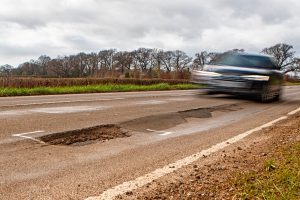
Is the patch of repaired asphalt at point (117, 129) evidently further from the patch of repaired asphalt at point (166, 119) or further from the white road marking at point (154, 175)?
the white road marking at point (154, 175)

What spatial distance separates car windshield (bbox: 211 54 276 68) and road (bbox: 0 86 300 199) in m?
3.50

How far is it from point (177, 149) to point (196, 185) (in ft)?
5.43

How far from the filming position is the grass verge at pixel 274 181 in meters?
3.25

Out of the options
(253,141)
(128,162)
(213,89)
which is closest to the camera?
(128,162)

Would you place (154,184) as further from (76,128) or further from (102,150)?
(76,128)

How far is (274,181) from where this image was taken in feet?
11.8

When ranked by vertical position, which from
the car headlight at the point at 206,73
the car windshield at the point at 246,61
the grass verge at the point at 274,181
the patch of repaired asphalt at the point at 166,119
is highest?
the car windshield at the point at 246,61

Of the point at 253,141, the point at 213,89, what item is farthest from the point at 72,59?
the point at 253,141

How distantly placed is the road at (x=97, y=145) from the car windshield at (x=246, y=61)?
350 centimetres

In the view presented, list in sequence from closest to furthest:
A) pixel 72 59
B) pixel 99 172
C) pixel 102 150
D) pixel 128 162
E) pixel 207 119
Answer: pixel 99 172 < pixel 128 162 < pixel 102 150 < pixel 207 119 < pixel 72 59

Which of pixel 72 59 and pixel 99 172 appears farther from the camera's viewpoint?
pixel 72 59

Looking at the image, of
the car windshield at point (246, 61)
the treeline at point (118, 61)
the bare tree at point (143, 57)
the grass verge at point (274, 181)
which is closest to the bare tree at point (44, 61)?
the treeline at point (118, 61)

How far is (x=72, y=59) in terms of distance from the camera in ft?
297

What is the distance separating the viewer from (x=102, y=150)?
528cm
